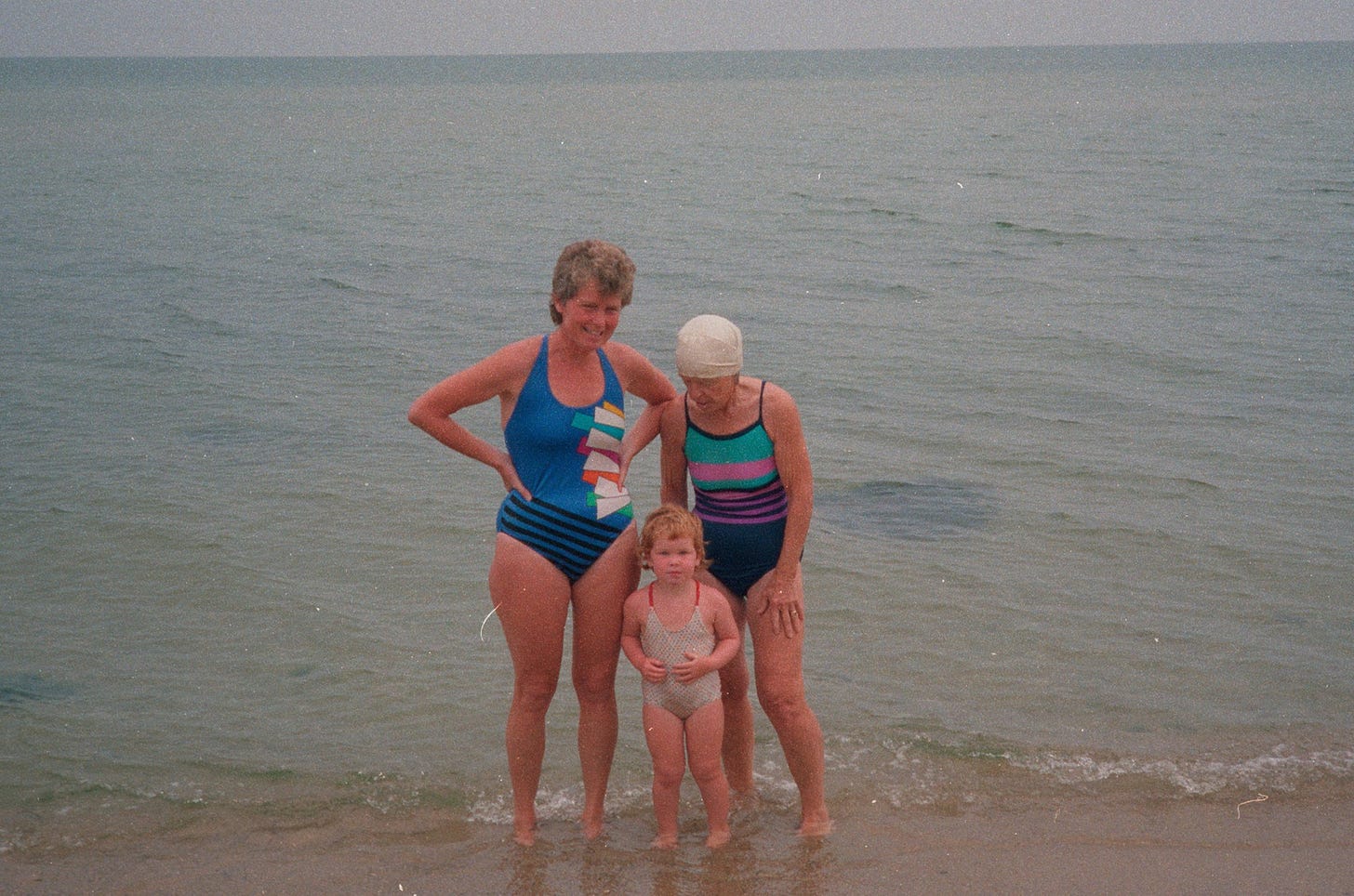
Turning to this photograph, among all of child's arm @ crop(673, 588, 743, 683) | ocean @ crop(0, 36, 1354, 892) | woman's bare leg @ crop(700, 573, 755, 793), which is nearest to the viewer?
child's arm @ crop(673, 588, 743, 683)

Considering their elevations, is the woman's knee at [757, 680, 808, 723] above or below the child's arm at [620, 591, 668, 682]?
below

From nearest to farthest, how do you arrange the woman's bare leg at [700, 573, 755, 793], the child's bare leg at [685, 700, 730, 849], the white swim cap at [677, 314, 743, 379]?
the white swim cap at [677, 314, 743, 379], the child's bare leg at [685, 700, 730, 849], the woman's bare leg at [700, 573, 755, 793]

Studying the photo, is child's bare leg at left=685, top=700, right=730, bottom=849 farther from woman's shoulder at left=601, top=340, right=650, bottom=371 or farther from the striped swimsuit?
woman's shoulder at left=601, top=340, right=650, bottom=371

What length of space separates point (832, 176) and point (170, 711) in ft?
97.9

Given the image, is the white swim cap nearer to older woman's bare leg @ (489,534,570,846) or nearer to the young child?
the young child

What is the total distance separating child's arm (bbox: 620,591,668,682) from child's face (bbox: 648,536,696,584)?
0.14m

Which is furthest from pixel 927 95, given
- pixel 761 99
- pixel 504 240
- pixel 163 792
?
pixel 163 792

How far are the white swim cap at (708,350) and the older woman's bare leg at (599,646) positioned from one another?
673 millimetres

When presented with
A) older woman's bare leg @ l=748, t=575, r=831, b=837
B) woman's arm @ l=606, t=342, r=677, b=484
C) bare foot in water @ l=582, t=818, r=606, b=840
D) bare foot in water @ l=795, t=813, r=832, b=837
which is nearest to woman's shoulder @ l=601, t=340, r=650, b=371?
woman's arm @ l=606, t=342, r=677, b=484

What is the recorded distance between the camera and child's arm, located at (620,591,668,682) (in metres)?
4.45

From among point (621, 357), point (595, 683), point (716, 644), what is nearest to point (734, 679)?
point (716, 644)

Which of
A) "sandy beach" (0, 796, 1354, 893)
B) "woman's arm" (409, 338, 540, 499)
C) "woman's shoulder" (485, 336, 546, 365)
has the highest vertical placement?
"woman's shoulder" (485, 336, 546, 365)

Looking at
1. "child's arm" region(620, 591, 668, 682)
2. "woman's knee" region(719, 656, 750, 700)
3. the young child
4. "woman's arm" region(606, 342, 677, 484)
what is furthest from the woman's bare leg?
"woman's arm" region(606, 342, 677, 484)

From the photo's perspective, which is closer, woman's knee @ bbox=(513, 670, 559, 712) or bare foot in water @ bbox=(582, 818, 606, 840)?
woman's knee @ bbox=(513, 670, 559, 712)
